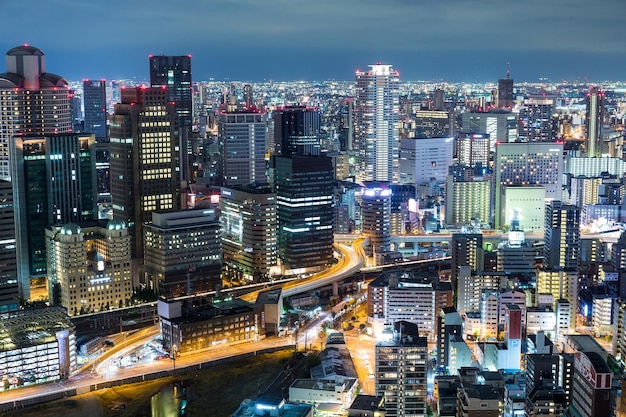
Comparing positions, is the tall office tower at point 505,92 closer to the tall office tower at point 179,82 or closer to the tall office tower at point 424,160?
the tall office tower at point 424,160

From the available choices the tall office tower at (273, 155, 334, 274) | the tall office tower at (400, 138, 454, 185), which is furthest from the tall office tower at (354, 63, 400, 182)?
the tall office tower at (273, 155, 334, 274)

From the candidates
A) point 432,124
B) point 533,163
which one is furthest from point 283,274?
point 432,124

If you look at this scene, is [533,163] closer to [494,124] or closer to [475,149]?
[475,149]

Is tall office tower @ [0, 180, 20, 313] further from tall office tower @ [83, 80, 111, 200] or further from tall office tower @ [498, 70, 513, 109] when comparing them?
tall office tower @ [498, 70, 513, 109]

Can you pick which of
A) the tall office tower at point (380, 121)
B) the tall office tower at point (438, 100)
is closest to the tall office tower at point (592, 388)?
the tall office tower at point (380, 121)

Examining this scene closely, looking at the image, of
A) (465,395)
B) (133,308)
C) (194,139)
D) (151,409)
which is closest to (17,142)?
(133,308)
